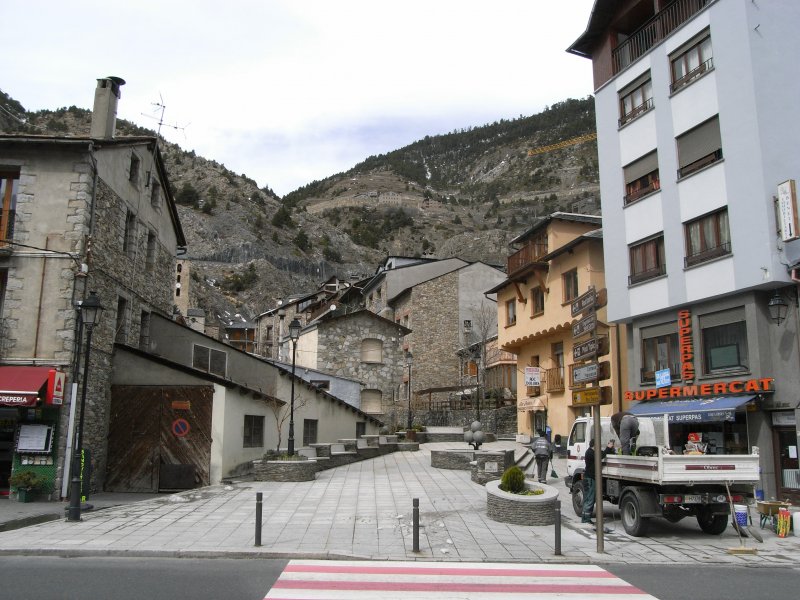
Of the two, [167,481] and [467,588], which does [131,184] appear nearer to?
[167,481]

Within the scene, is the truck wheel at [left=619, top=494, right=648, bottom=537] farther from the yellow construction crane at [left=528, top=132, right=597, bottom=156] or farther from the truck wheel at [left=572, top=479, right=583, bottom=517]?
the yellow construction crane at [left=528, top=132, right=597, bottom=156]

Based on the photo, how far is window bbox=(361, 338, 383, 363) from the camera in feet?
123

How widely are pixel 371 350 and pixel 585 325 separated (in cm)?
2690

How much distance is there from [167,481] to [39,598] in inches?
460

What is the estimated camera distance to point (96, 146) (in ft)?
58.9

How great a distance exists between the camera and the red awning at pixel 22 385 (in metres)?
15.4

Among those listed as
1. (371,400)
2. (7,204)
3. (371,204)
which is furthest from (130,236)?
(371,204)

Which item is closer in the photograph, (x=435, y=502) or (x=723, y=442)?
(x=435, y=502)

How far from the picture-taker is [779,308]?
1683 centimetres

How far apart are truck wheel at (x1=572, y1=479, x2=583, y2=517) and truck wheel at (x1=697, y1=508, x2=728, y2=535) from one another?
7.98 feet

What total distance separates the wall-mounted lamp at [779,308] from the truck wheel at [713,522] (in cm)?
689

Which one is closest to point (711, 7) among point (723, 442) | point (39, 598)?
point (723, 442)

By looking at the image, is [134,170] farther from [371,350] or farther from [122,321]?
[371,350]

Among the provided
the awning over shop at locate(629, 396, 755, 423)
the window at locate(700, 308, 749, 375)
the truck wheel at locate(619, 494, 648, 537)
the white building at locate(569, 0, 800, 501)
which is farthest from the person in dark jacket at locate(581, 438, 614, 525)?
the window at locate(700, 308, 749, 375)
